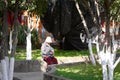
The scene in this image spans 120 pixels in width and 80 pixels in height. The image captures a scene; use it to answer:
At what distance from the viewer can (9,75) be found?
9.38 meters

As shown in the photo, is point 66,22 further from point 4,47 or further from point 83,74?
point 4,47

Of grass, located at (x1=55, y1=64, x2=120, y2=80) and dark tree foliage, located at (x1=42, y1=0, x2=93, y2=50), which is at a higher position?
dark tree foliage, located at (x1=42, y1=0, x2=93, y2=50)

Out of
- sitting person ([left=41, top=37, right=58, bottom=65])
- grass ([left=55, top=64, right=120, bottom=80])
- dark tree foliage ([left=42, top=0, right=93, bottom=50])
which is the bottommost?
grass ([left=55, top=64, right=120, bottom=80])

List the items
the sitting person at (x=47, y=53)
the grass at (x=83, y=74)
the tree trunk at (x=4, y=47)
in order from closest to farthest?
the tree trunk at (x=4, y=47)
the grass at (x=83, y=74)
the sitting person at (x=47, y=53)

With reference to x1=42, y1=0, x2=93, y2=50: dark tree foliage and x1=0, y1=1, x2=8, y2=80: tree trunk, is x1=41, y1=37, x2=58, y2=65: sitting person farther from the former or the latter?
x1=42, y1=0, x2=93, y2=50: dark tree foliage

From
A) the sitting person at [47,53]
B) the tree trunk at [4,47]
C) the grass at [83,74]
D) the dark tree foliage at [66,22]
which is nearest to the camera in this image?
the tree trunk at [4,47]

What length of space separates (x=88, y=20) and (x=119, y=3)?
10.9 meters

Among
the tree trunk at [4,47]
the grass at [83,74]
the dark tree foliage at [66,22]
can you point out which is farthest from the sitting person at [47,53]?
the dark tree foliage at [66,22]

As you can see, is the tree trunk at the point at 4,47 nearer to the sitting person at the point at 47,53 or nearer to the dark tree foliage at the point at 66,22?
the sitting person at the point at 47,53

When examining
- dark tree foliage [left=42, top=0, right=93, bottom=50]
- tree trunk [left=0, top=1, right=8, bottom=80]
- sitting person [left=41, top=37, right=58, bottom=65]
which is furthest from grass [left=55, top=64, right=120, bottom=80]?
dark tree foliage [left=42, top=0, right=93, bottom=50]

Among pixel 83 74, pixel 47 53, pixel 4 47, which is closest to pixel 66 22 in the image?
pixel 47 53

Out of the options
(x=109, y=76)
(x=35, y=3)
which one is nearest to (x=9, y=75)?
(x=35, y=3)

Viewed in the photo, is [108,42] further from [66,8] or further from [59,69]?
[66,8]

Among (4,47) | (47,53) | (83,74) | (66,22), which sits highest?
(66,22)
